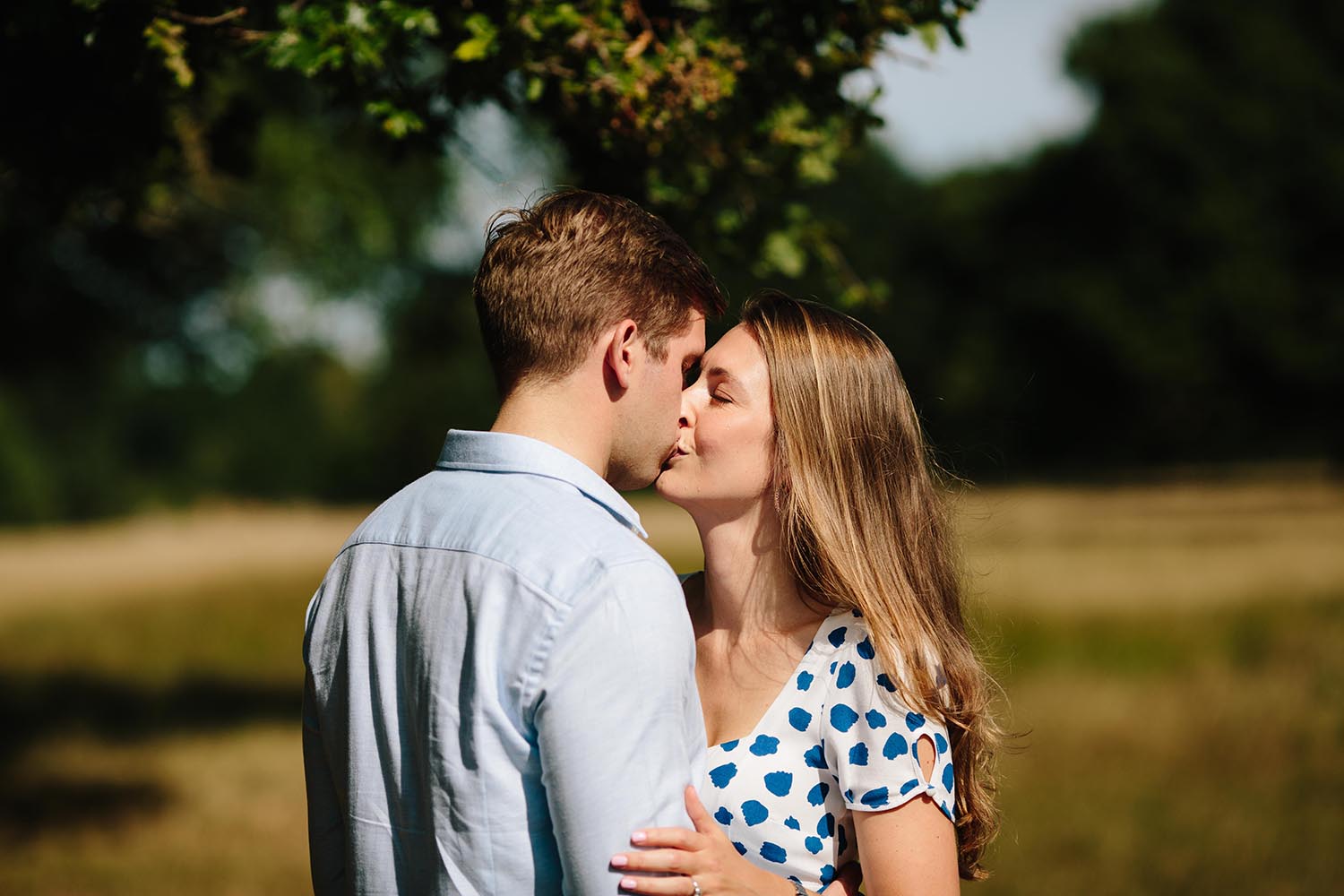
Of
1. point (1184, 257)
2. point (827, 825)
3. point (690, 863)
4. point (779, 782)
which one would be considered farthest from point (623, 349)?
point (1184, 257)

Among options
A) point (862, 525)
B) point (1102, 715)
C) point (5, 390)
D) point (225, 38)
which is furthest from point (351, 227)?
point (5, 390)

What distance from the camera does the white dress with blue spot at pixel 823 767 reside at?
2.77m

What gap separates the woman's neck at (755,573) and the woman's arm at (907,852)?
1.90ft

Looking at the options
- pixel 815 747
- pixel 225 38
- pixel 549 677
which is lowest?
pixel 815 747

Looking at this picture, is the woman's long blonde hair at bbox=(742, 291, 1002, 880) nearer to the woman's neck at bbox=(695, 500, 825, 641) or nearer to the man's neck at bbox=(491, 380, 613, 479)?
the woman's neck at bbox=(695, 500, 825, 641)

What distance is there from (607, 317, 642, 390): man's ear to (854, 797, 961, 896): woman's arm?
1143 millimetres

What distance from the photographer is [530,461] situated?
2.47 m

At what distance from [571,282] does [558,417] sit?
10.9 inches

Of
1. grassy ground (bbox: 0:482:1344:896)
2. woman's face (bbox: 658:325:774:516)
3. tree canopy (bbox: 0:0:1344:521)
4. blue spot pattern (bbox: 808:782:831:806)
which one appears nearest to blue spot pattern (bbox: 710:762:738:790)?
blue spot pattern (bbox: 808:782:831:806)

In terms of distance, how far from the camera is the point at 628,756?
7.10 feet

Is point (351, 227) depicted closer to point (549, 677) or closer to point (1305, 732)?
point (1305, 732)

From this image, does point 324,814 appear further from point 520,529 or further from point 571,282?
point 571,282

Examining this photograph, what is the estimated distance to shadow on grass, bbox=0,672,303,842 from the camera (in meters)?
10.3

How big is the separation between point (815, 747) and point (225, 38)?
2563 mm
